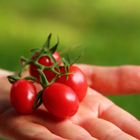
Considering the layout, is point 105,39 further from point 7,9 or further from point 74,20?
point 7,9

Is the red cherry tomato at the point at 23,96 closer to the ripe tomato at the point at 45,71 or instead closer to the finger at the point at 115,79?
the ripe tomato at the point at 45,71

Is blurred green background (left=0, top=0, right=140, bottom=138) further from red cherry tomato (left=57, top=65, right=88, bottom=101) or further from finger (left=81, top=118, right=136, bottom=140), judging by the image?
finger (left=81, top=118, right=136, bottom=140)

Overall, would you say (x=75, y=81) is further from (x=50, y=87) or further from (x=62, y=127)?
(x=62, y=127)

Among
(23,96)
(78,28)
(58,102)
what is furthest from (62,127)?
(78,28)

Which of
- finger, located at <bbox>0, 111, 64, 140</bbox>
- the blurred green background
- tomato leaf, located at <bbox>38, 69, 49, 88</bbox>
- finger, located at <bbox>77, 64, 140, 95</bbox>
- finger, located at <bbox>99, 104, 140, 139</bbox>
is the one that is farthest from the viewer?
the blurred green background

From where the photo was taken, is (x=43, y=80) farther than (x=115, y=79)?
No

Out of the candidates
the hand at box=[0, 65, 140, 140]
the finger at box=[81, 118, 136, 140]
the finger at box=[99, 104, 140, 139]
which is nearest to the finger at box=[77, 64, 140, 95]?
the hand at box=[0, 65, 140, 140]
